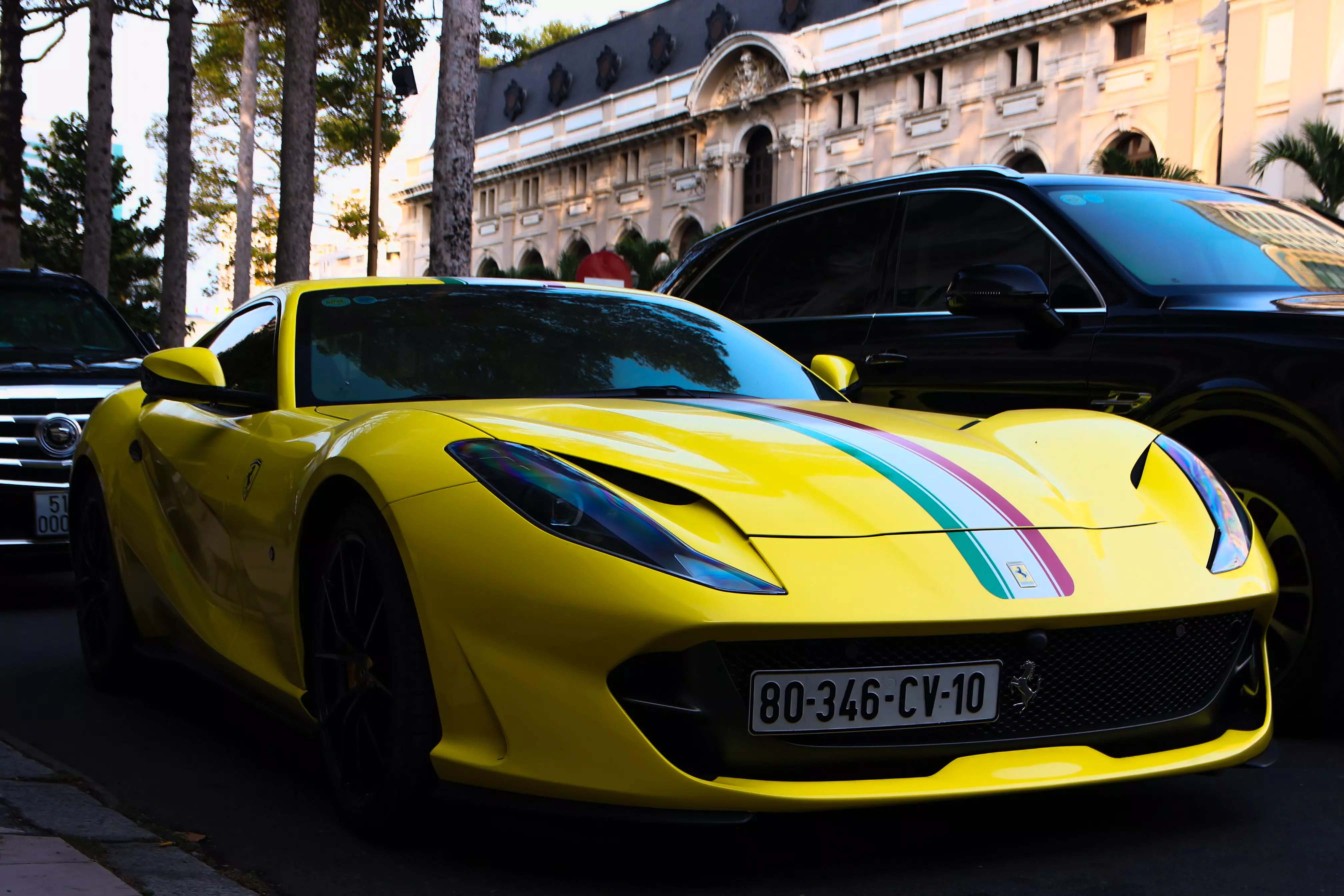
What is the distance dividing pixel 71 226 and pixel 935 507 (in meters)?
29.7

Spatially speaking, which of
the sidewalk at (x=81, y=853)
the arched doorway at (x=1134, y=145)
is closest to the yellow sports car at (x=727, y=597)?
the sidewalk at (x=81, y=853)

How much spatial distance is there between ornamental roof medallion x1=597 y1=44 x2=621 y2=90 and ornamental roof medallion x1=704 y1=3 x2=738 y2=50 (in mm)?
6037

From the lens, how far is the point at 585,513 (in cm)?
286

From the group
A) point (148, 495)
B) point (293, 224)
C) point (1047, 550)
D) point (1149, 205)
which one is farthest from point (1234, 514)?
point (293, 224)

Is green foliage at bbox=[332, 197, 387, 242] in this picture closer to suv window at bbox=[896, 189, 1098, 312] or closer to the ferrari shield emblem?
suv window at bbox=[896, 189, 1098, 312]

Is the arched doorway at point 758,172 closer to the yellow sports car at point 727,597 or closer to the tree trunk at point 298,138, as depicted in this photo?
the tree trunk at point 298,138

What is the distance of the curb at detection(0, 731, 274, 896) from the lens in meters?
2.78

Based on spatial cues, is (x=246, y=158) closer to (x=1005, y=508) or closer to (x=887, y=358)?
(x=887, y=358)

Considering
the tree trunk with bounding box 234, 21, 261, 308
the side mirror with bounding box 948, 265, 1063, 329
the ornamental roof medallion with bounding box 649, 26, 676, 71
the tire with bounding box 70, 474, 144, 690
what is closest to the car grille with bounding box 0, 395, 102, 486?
the tire with bounding box 70, 474, 144, 690

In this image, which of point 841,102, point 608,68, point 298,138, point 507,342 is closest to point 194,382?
point 507,342

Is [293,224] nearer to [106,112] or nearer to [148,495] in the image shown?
[106,112]

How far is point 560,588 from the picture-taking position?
2.77m

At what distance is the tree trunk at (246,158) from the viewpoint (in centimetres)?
3678

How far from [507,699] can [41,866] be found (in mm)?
887
